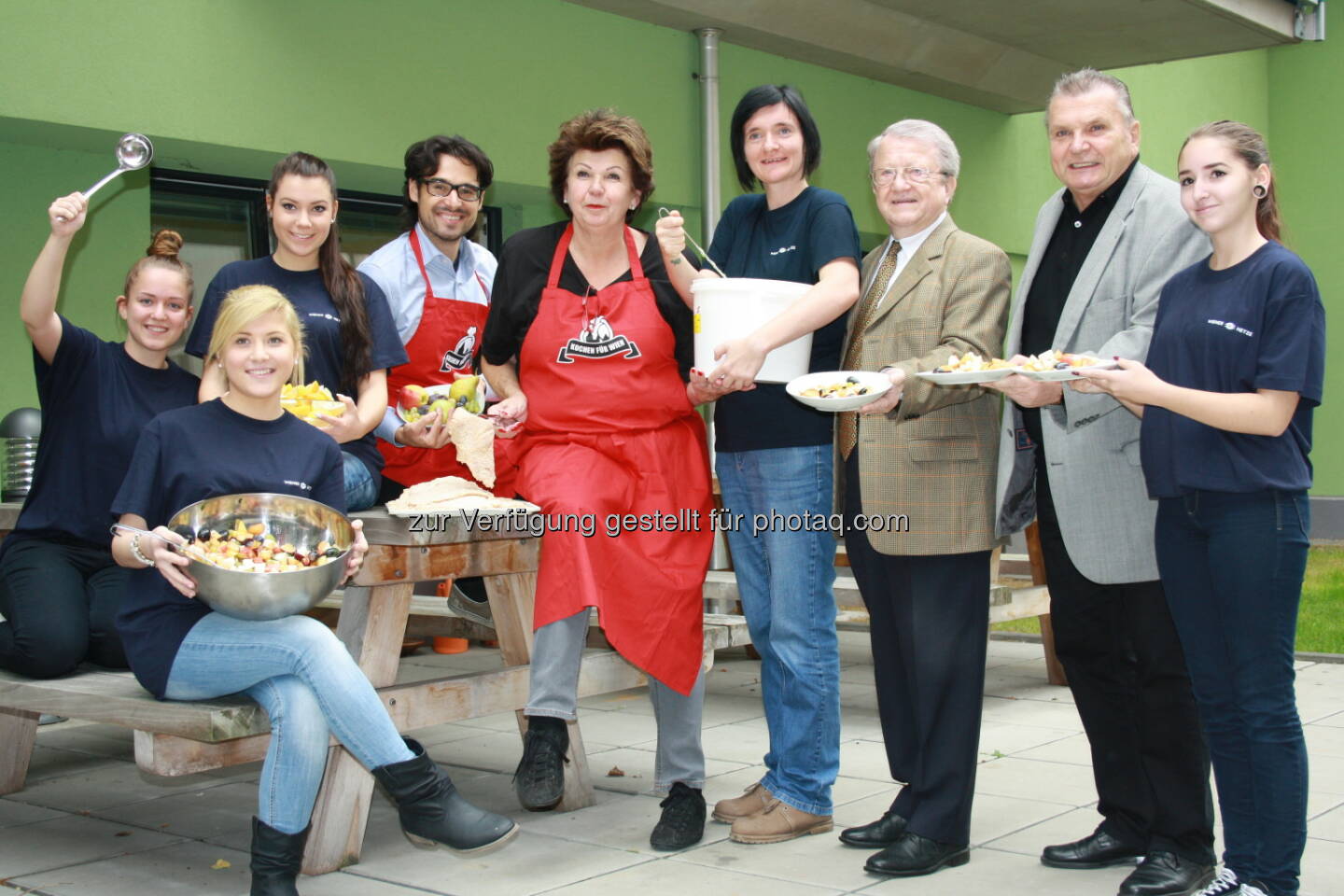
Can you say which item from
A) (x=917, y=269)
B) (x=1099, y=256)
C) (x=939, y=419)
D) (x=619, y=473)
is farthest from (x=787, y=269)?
(x=1099, y=256)

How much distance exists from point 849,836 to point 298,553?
171 cm

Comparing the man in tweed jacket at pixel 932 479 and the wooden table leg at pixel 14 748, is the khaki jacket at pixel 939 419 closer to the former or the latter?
the man in tweed jacket at pixel 932 479

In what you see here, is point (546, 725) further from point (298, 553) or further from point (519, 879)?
point (298, 553)

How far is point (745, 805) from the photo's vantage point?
13.1 feet

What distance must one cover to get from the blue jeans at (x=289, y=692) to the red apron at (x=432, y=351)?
1292 mm

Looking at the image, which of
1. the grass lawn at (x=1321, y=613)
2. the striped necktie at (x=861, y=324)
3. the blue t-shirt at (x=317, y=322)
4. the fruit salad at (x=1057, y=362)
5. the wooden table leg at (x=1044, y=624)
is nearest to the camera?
the fruit salad at (x=1057, y=362)

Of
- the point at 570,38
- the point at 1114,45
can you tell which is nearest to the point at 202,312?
the point at 570,38

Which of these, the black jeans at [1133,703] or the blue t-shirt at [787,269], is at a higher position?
the blue t-shirt at [787,269]

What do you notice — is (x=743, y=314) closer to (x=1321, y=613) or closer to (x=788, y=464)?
(x=788, y=464)

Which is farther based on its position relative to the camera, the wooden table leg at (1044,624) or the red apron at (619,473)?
the wooden table leg at (1044,624)

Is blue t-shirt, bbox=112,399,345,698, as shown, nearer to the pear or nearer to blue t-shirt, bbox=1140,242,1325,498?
the pear

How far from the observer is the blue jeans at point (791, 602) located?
12.3ft

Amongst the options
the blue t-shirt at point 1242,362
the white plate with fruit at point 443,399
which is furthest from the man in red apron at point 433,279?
the blue t-shirt at point 1242,362

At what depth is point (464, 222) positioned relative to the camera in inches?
193
